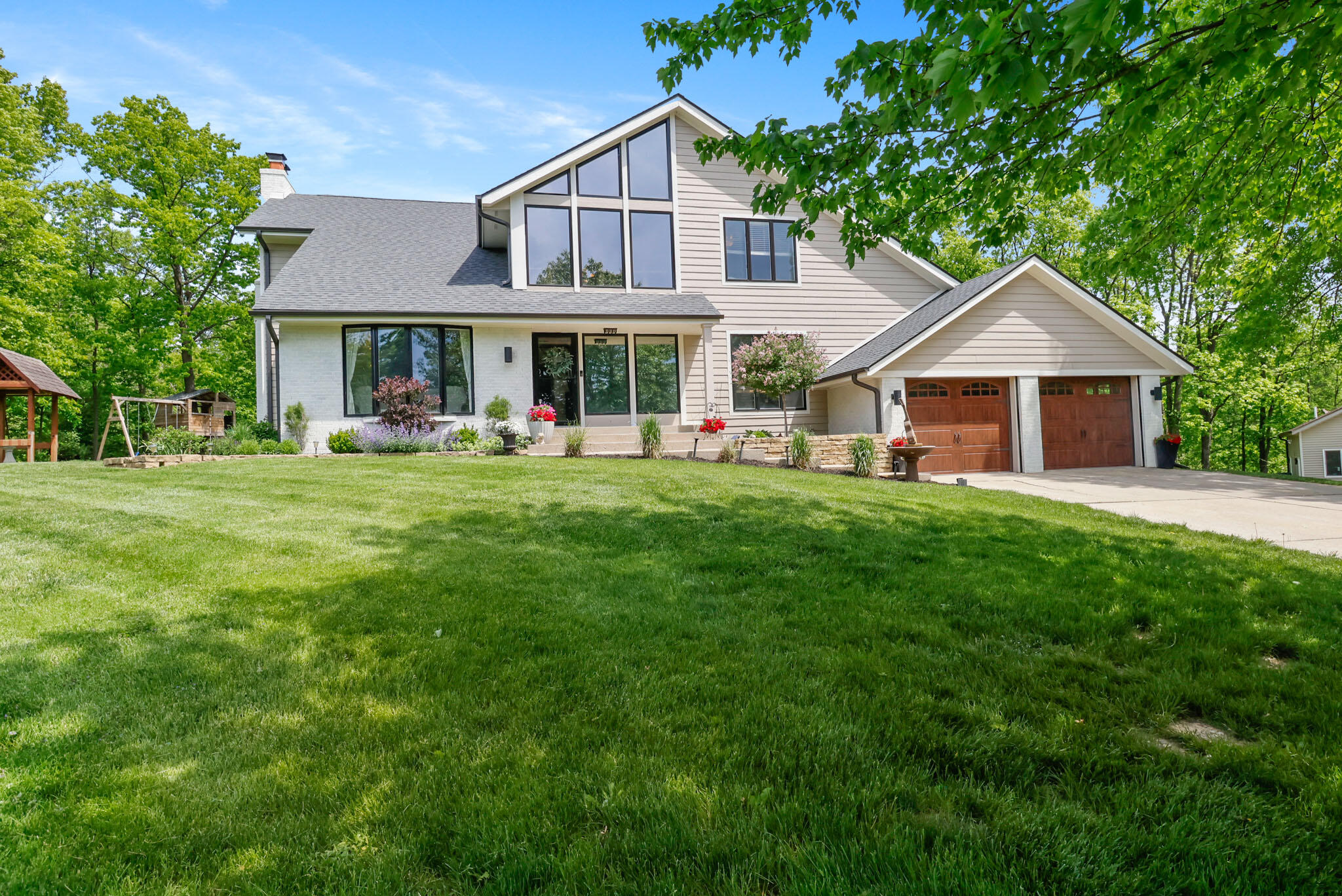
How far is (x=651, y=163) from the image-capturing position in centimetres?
1625

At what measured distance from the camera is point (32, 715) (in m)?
2.65

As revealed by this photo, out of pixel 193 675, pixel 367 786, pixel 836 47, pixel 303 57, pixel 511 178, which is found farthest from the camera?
pixel 511 178

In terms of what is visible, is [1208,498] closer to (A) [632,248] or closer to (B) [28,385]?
(A) [632,248]

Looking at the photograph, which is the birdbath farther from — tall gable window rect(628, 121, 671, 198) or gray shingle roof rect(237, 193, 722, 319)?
tall gable window rect(628, 121, 671, 198)

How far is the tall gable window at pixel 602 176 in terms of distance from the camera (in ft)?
51.8

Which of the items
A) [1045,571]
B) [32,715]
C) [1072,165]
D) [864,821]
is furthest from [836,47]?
[32,715]

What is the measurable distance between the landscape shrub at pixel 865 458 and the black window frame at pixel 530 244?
8327 mm

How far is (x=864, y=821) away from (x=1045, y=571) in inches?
142

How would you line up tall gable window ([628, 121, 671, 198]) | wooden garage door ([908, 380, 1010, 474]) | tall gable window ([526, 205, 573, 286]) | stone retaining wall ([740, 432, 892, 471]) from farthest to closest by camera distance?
tall gable window ([628, 121, 671, 198]) < tall gable window ([526, 205, 573, 286]) < wooden garage door ([908, 380, 1010, 474]) < stone retaining wall ([740, 432, 892, 471])

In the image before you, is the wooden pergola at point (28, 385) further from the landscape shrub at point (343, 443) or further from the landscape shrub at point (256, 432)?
the landscape shrub at point (343, 443)

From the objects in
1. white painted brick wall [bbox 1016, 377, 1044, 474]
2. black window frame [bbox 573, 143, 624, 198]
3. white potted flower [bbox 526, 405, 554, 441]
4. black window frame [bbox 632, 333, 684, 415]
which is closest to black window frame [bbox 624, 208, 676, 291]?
black window frame [bbox 573, 143, 624, 198]

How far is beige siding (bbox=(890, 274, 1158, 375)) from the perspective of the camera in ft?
46.0

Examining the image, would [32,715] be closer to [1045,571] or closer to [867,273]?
[1045,571]

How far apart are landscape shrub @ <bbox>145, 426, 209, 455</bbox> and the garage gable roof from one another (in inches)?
546
